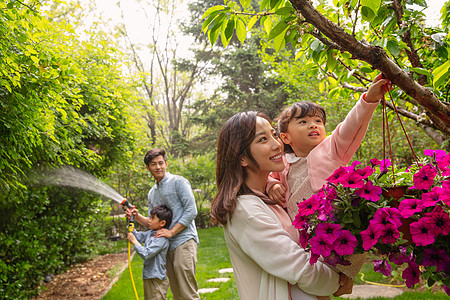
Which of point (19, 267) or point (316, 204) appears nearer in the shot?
point (316, 204)

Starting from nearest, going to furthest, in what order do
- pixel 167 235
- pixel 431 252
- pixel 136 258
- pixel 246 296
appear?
pixel 431 252, pixel 246 296, pixel 167 235, pixel 136 258

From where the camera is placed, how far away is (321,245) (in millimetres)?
1179

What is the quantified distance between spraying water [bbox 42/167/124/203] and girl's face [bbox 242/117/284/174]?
14.3 feet

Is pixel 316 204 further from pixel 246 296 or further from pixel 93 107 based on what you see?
pixel 93 107

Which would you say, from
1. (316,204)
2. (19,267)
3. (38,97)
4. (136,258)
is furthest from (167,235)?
(136,258)

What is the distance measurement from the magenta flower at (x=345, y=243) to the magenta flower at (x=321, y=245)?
0.07 ft

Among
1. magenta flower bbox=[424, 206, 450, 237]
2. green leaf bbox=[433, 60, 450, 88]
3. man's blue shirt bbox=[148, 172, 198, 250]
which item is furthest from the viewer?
man's blue shirt bbox=[148, 172, 198, 250]

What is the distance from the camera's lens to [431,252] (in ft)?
3.51

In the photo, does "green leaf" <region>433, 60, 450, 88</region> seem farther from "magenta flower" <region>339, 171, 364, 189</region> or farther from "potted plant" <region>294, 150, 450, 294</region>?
"magenta flower" <region>339, 171, 364, 189</region>

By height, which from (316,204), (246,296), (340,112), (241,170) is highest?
(340,112)

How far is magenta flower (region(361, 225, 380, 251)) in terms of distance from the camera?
1.10m

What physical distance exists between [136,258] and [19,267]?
4.30m

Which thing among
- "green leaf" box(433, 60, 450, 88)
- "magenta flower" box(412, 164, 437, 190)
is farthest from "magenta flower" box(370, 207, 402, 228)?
"green leaf" box(433, 60, 450, 88)

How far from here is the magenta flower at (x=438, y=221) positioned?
1012mm
